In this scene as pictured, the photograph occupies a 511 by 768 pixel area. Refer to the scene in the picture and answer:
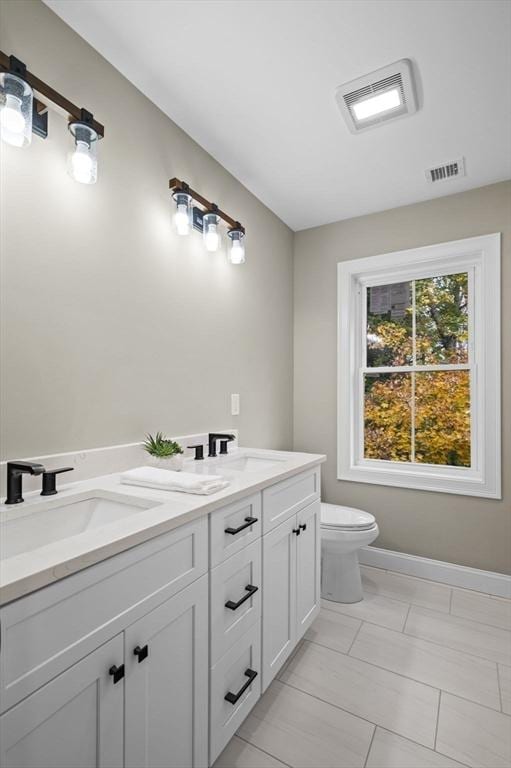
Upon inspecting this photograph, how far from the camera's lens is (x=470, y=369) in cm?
253

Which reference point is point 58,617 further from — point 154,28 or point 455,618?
point 455,618

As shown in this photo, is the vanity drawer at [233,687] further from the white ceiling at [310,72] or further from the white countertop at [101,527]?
the white ceiling at [310,72]

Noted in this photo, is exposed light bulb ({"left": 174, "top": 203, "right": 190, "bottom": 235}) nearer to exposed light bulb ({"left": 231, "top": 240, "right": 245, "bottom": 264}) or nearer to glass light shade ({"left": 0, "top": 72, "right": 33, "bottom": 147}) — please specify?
exposed light bulb ({"left": 231, "top": 240, "right": 245, "bottom": 264})

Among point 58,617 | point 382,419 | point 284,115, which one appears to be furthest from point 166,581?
point 382,419

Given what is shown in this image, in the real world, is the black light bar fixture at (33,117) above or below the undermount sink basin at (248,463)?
above

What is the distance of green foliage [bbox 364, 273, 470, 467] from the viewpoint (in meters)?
2.59

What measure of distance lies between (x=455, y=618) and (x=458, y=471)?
0.87 m

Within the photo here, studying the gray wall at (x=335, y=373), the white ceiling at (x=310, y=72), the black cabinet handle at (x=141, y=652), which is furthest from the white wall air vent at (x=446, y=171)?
the black cabinet handle at (x=141, y=652)

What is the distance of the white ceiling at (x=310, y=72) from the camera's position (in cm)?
135

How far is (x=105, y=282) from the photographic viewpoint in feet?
4.86

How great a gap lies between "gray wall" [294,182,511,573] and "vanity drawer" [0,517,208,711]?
201 cm

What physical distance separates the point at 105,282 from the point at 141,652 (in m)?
1.21

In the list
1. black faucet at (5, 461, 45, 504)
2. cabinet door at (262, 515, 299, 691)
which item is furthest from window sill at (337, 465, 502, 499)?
black faucet at (5, 461, 45, 504)

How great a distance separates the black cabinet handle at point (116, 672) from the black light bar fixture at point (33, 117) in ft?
4.42
